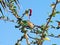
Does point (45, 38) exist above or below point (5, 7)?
below

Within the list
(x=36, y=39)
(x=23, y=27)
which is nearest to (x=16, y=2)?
(x=23, y=27)

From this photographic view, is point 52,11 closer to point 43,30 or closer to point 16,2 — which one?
point 43,30

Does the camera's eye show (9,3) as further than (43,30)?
Yes

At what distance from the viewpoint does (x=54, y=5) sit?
12.5ft

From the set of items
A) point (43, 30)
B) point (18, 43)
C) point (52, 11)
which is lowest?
point (18, 43)

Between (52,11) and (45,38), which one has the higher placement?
(52,11)

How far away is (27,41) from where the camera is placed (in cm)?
412

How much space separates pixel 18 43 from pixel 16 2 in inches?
29.3

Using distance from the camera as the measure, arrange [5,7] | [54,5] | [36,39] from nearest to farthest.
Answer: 1. [54,5]
2. [36,39]
3. [5,7]

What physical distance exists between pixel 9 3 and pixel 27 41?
31.1 inches

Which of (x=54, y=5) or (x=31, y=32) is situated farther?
(x=31, y=32)

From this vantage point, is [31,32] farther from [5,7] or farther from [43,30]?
[5,7]

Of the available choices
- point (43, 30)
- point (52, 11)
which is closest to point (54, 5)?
point (52, 11)

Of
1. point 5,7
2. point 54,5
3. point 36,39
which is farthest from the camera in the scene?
point 5,7
